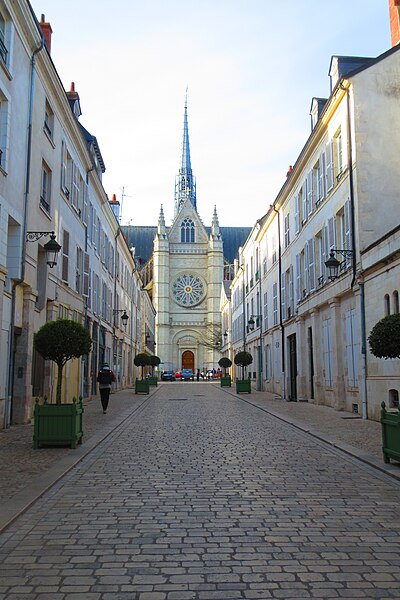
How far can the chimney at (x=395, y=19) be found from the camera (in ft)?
63.1

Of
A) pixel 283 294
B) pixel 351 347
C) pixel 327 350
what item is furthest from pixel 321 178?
pixel 283 294

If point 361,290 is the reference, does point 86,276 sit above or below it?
above

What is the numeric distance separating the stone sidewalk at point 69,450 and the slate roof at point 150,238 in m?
81.3

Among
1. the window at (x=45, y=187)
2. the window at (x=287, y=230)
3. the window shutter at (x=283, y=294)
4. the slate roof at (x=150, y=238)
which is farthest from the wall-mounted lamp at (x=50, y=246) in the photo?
the slate roof at (x=150, y=238)

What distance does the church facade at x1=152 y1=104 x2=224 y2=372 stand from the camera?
8106cm

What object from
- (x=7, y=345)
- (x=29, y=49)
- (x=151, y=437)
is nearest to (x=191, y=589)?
(x=151, y=437)

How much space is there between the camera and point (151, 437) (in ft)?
38.3

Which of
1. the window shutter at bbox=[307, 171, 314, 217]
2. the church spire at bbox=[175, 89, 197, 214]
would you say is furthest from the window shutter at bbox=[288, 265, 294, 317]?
the church spire at bbox=[175, 89, 197, 214]

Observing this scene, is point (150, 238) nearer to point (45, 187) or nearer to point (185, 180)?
point (185, 180)

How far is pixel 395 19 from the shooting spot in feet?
63.8

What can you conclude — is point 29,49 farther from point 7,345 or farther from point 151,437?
point 151,437

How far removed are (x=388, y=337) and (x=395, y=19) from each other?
15.1m

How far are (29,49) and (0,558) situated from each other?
13087 millimetres

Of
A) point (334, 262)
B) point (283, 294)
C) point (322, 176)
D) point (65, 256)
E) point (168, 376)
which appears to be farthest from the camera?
point (168, 376)
